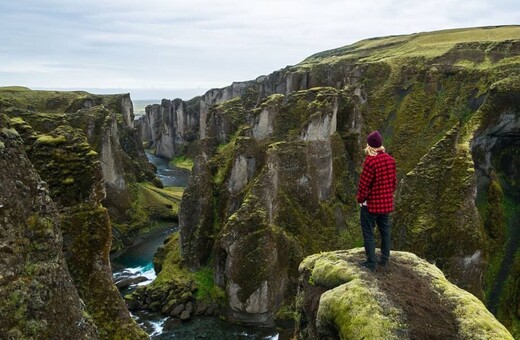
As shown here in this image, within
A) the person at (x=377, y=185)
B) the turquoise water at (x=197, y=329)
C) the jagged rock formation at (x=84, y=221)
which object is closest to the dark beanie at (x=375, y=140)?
the person at (x=377, y=185)

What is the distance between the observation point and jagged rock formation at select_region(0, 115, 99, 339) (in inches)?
472

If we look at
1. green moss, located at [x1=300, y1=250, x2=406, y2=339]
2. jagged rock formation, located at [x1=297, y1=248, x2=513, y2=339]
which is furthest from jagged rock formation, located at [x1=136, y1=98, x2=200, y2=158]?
jagged rock formation, located at [x1=297, y1=248, x2=513, y2=339]

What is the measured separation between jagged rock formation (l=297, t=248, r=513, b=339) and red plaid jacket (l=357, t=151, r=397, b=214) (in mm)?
2599

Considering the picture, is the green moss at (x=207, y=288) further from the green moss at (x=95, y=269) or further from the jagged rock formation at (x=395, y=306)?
the jagged rock formation at (x=395, y=306)

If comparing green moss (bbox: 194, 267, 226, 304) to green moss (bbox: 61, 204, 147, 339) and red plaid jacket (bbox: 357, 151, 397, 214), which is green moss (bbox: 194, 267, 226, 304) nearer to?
green moss (bbox: 61, 204, 147, 339)

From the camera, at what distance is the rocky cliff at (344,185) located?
38.4 meters

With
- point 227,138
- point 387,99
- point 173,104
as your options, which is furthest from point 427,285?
point 173,104

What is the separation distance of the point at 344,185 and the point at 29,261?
49920mm

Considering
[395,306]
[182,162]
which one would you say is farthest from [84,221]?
[182,162]

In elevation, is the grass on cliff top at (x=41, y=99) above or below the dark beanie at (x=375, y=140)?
above

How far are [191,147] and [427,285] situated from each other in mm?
151091

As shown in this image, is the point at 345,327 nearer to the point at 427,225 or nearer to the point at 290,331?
the point at 427,225

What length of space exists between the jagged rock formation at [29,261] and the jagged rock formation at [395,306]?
8690 mm

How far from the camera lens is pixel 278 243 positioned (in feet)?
154
